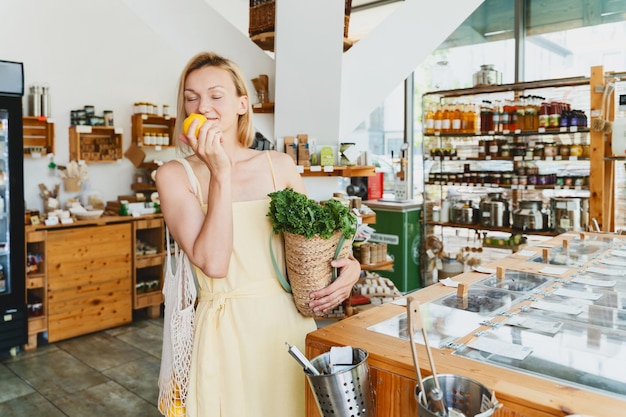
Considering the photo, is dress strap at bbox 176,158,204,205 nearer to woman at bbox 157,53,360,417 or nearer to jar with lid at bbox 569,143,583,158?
woman at bbox 157,53,360,417

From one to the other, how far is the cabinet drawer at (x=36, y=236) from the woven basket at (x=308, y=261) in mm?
3521

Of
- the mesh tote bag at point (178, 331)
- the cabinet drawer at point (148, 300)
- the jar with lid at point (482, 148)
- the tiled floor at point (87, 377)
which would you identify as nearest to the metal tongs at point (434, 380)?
the mesh tote bag at point (178, 331)

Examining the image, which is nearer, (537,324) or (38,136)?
(537,324)

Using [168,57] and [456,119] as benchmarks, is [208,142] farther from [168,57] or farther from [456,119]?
[456,119]

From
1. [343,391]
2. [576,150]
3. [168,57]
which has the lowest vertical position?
[343,391]

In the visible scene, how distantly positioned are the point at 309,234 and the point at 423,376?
466 millimetres

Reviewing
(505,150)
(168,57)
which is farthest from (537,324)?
(168,57)

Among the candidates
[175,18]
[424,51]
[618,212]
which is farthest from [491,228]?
[175,18]

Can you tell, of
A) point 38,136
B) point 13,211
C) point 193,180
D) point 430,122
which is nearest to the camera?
point 193,180

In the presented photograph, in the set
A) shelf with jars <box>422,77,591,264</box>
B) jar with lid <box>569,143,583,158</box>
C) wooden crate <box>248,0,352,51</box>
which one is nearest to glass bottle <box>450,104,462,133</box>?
shelf with jars <box>422,77,591,264</box>

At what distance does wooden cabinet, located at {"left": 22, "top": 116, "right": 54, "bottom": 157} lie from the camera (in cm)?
472

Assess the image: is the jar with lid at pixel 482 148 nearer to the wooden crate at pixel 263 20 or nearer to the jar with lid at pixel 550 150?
the jar with lid at pixel 550 150

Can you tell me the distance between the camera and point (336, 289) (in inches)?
60.5

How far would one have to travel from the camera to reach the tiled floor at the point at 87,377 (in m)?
3.40
